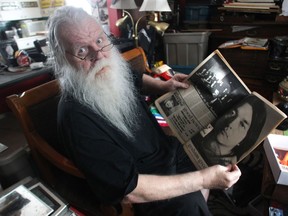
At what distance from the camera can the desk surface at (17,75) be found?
3.52ft

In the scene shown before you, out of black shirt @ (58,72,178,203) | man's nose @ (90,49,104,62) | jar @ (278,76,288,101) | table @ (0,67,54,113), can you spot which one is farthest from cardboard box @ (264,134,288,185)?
table @ (0,67,54,113)

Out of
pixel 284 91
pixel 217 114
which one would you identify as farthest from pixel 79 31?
pixel 284 91

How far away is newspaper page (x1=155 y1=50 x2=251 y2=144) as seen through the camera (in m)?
0.78

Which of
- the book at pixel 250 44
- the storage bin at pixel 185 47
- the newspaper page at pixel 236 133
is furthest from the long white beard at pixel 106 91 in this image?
the book at pixel 250 44

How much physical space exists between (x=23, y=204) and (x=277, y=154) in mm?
962

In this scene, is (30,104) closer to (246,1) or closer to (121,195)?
(121,195)

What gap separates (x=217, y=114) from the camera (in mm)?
810

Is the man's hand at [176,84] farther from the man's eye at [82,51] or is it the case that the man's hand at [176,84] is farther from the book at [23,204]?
the book at [23,204]

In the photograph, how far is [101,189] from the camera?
615 mm

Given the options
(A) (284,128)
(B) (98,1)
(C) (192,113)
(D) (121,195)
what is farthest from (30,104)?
(B) (98,1)

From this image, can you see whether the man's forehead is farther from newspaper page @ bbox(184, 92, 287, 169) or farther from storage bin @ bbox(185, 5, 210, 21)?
storage bin @ bbox(185, 5, 210, 21)

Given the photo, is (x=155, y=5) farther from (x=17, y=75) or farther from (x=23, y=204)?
(x=23, y=204)

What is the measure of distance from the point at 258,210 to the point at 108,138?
2.95ft

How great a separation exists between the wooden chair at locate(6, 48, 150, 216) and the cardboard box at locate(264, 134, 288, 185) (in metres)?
0.56
